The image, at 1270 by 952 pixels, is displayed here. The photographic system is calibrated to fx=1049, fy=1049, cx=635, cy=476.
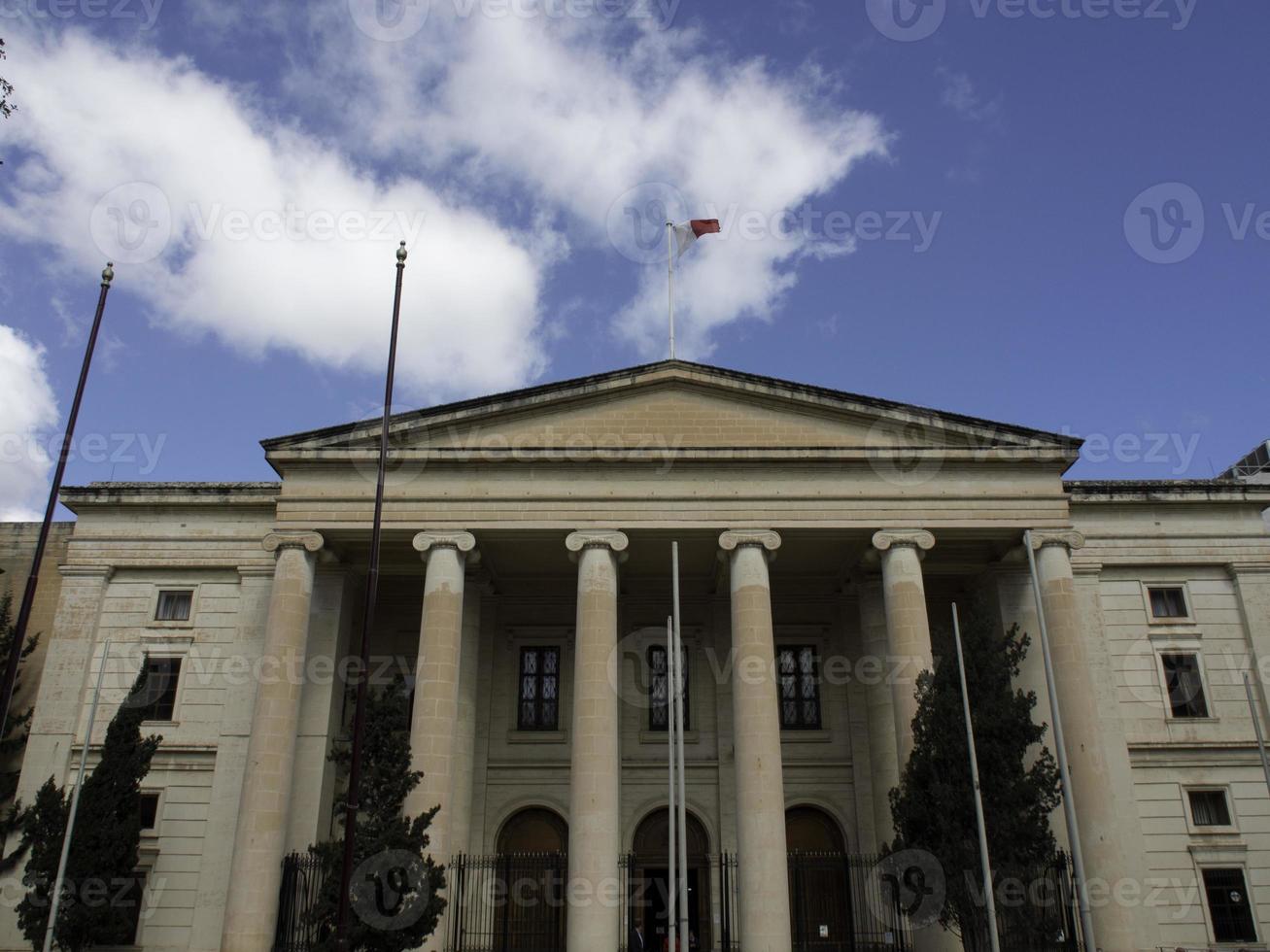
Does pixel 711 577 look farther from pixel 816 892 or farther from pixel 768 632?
pixel 816 892

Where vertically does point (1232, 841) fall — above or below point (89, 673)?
below

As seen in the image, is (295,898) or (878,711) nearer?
(295,898)

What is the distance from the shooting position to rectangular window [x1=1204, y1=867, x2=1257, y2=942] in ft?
89.1

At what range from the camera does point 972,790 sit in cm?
2220

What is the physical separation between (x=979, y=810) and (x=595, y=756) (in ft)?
28.4

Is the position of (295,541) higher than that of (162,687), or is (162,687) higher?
(295,541)

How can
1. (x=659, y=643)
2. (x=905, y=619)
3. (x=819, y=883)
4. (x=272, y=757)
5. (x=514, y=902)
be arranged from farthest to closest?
(x=659, y=643), (x=819, y=883), (x=514, y=902), (x=905, y=619), (x=272, y=757)

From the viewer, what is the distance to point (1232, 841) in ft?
92.1

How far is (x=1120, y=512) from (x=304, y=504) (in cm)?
2329

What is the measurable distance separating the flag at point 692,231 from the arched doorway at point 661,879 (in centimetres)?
1663

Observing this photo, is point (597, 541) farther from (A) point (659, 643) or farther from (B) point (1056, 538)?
(B) point (1056, 538)

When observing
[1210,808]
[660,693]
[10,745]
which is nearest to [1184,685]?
[1210,808]

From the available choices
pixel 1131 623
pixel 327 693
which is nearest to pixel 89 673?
pixel 327 693

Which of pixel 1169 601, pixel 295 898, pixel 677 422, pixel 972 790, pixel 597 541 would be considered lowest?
pixel 295 898
